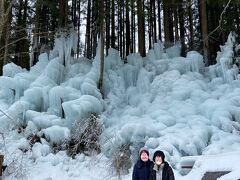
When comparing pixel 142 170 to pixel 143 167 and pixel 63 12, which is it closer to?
pixel 143 167

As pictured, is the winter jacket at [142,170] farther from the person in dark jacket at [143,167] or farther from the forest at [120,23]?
the forest at [120,23]

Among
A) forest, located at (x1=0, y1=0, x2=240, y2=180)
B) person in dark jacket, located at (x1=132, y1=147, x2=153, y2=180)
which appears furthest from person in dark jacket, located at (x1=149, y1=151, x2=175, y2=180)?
forest, located at (x1=0, y1=0, x2=240, y2=180)

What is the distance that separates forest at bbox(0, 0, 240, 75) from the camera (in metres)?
16.7

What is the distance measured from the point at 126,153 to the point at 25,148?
3.40 meters

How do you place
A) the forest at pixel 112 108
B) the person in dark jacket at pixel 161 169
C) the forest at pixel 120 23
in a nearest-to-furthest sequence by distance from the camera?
the person in dark jacket at pixel 161 169 < the forest at pixel 112 108 < the forest at pixel 120 23

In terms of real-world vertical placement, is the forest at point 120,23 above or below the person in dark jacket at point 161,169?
above

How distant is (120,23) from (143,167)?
1927cm

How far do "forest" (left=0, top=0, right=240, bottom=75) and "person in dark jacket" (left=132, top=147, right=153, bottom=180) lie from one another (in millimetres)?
9085

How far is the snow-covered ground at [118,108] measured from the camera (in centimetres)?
1138

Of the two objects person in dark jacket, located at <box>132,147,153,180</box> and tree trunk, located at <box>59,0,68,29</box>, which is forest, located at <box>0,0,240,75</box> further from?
person in dark jacket, located at <box>132,147,153,180</box>

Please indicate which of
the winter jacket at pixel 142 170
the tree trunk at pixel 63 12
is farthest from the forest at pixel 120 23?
the winter jacket at pixel 142 170

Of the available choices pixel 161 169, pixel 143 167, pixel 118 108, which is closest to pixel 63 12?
pixel 118 108

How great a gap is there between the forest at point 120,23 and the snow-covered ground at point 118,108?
131 cm

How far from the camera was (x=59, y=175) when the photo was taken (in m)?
11.3
